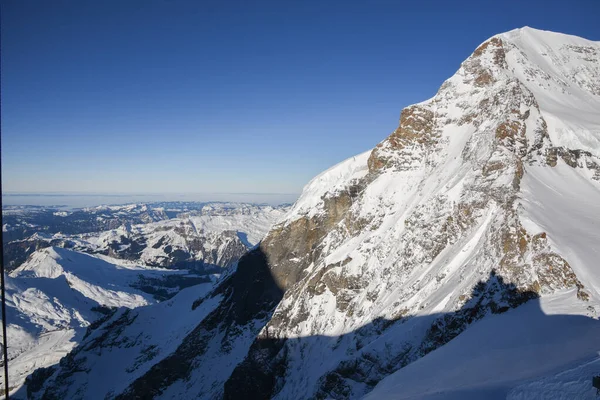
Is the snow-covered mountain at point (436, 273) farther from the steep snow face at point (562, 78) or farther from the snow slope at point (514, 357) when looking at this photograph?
the steep snow face at point (562, 78)

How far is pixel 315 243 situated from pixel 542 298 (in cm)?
4731

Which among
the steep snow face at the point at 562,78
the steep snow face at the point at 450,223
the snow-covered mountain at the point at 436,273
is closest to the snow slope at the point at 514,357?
the snow-covered mountain at the point at 436,273

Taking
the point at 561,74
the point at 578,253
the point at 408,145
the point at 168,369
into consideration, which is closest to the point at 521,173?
the point at 578,253

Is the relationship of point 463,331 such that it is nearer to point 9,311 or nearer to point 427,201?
point 427,201

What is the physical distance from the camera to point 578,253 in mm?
23312

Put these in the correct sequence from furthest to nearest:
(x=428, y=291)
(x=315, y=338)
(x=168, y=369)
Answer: (x=168, y=369) < (x=315, y=338) < (x=428, y=291)

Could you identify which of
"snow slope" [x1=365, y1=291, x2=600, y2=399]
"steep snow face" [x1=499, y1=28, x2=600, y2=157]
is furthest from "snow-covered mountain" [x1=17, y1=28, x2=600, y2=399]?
"steep snow face" [x1=499, y1=28, x2=600, y2=157]

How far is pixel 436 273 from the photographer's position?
35.1 metres

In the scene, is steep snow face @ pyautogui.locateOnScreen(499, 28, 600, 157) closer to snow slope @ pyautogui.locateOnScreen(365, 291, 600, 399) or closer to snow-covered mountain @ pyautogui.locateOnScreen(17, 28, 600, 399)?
snow-covered mountain @ pyautogui.locateOnScreen(17, 28, 600, 399)

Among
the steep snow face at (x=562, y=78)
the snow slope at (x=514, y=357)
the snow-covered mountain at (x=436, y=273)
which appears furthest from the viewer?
the steep snow face at (x=562, y=78)

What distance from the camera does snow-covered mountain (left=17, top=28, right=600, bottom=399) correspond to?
19.8 m

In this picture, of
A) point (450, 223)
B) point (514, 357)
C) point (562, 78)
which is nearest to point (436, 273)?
point (450, 223)

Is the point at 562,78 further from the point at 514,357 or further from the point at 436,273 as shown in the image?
the point at 514,357

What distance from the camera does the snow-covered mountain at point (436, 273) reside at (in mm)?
19781
